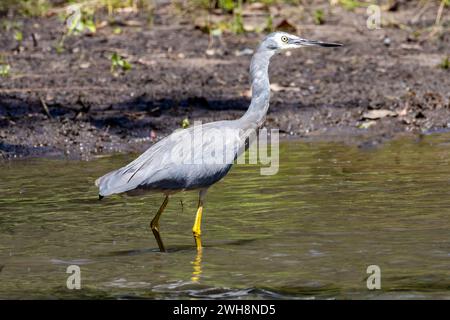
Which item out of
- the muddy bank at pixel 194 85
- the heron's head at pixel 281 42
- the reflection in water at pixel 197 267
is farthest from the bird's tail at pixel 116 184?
the muddy bank at pixel 194 85

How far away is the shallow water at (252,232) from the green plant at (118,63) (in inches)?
111

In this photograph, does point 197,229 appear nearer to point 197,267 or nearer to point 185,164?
point 185,164

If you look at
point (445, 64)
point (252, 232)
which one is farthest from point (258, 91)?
point (445, 64)

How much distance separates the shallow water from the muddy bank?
953mm

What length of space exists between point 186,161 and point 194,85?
5.24m

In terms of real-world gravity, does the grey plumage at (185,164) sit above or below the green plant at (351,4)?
below

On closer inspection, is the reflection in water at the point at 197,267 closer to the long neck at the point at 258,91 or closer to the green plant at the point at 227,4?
the long neck at the point at 258,91

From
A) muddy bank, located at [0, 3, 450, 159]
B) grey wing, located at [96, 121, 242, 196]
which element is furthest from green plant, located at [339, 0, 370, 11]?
grey wing, located at [96, 121, 242, 196]

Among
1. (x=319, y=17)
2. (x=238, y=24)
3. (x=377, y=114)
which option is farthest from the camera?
(x=319, y=17)

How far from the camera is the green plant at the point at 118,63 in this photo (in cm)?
1307

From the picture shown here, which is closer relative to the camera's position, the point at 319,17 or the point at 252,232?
the point at 252,232

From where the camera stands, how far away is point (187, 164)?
7805mm

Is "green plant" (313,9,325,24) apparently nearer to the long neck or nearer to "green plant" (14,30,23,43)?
"green plant" (14,30,23,43)

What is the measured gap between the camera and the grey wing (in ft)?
25.2
